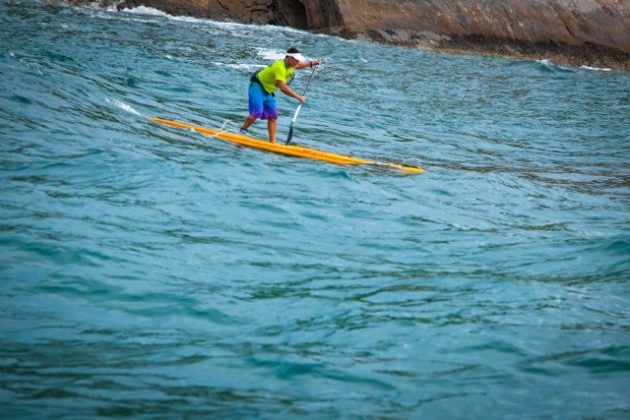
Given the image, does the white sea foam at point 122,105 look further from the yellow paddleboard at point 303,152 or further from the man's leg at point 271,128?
the man's leg at point 271,128

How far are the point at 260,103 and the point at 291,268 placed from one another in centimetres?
621

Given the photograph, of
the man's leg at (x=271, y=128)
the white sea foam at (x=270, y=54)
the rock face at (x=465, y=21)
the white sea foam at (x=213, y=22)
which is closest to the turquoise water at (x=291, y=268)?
the man's leg at (x=271, y=128)

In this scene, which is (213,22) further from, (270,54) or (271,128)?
(271,128)

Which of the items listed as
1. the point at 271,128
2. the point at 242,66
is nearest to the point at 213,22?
the point at 242,66

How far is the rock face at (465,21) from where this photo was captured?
30.9 m

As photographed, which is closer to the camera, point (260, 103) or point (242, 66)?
point (260, 103)

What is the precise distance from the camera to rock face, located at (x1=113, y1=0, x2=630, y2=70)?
102 ft

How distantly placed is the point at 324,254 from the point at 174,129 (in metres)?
6.03

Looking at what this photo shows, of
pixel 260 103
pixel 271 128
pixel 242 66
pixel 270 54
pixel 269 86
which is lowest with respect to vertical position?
pixel 271 128

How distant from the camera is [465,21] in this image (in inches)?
1256

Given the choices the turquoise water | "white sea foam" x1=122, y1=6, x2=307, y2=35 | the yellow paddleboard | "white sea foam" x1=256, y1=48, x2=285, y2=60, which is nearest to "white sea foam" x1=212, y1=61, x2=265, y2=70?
"white sea foam" x1=256, y1=48, x2=285, y2=60

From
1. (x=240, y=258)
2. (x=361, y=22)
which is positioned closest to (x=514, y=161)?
(x=240, y=258)

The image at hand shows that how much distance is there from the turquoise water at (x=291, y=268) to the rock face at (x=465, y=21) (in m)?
14.3

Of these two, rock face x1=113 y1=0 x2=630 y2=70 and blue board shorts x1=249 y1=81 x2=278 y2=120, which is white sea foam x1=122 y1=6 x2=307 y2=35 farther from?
blue board shorts x1=249 y1=81 x2=278 y2=120
